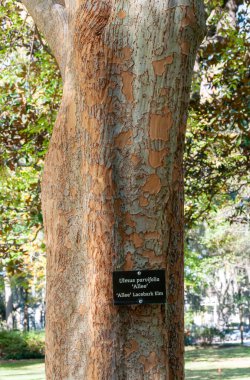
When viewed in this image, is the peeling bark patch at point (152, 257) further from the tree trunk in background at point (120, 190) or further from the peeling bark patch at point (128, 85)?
the peeling bark patch at point (128, 85)

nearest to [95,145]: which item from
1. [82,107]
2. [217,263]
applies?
[82,107]

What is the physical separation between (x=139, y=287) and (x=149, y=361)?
1.38 ft

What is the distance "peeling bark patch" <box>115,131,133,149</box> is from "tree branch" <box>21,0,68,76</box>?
38.7 inches

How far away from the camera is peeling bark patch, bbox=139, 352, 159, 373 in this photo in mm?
4012

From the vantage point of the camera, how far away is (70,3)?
470 cm

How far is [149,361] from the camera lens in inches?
158

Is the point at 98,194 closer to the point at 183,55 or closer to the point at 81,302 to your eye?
the point at 81,302

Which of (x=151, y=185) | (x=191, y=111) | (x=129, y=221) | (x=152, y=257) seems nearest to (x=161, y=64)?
(x=151, y=185)

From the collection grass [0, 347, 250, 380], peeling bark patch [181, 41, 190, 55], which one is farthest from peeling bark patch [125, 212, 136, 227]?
grass [0, 347, 250, 380]

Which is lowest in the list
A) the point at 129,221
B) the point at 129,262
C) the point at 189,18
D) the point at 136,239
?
the point at 129,262

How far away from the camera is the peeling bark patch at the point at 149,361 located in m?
4.01

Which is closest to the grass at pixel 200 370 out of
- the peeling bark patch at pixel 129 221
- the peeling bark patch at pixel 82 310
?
the peeling bark patch at pixel 82 310

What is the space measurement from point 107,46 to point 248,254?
111 feet

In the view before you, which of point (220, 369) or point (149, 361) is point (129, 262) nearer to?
point (149, 361)
